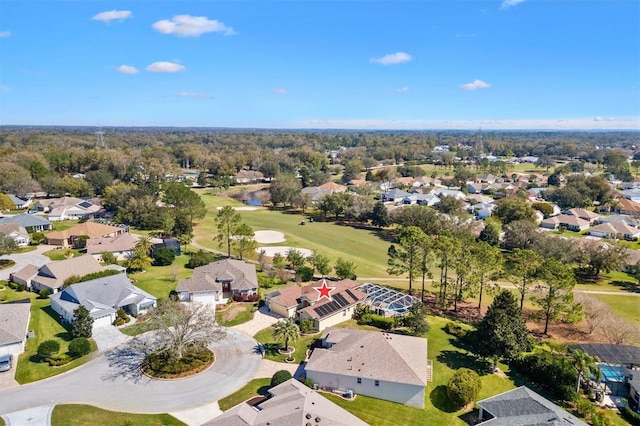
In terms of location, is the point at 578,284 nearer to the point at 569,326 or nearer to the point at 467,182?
the point at 569,326

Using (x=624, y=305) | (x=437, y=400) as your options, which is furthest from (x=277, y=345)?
(x=624, y=305)

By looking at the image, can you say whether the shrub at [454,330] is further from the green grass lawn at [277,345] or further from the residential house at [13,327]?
the residential house at [13,327]

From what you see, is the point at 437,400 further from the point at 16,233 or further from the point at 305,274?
the point at 16,233

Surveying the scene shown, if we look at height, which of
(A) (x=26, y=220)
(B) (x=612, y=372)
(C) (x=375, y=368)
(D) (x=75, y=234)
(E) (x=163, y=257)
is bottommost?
(B) (x=612, y=372)

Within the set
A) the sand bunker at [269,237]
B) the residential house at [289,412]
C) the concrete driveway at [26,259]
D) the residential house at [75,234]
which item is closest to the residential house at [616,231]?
the sand bunker at [269,237]

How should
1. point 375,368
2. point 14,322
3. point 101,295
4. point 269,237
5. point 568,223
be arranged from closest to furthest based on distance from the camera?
point 375,368 < point 14,322 < point 101,295 < point 269,237 < point 568,223

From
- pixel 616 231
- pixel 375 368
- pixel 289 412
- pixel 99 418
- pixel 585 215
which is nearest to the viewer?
pixel 289 412
